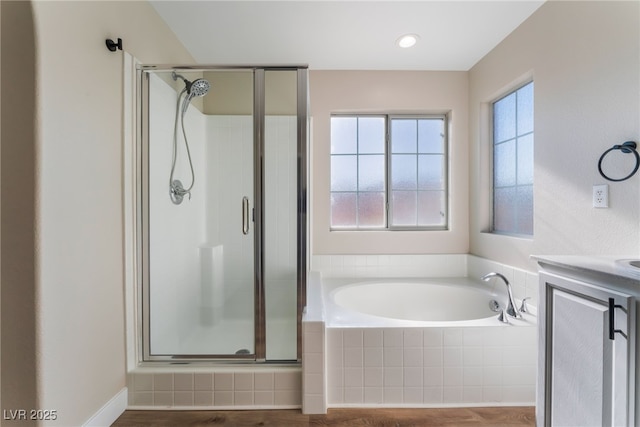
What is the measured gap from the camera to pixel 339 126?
9.14 ft

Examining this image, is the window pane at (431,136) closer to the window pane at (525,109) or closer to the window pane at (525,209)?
the window pane at (525,109)

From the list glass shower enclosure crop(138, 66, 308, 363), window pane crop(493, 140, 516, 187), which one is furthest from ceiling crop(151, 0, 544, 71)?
window pane crop(493, 140, 516, 187)

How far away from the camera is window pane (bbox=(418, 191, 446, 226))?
9.12 ft

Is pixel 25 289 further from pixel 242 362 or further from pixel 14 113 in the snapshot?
pixel 242 362

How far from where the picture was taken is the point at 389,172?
277cm

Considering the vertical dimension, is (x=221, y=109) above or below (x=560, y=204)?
above

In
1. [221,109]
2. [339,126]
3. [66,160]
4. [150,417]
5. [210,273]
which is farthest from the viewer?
[339,126]

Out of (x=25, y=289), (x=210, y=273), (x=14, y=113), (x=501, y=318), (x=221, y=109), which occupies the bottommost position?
(x=501, y=318)

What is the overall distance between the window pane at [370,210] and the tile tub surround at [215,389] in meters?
1.56

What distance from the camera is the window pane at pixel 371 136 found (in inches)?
110

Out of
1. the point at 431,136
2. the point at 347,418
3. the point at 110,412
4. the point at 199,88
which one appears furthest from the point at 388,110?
the point at 110,412

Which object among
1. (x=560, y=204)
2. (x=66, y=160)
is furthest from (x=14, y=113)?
(x=560, y=204)

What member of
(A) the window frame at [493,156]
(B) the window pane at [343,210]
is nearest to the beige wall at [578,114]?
(A) the window frame at [493,156]

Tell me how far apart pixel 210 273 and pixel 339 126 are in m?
1.77
